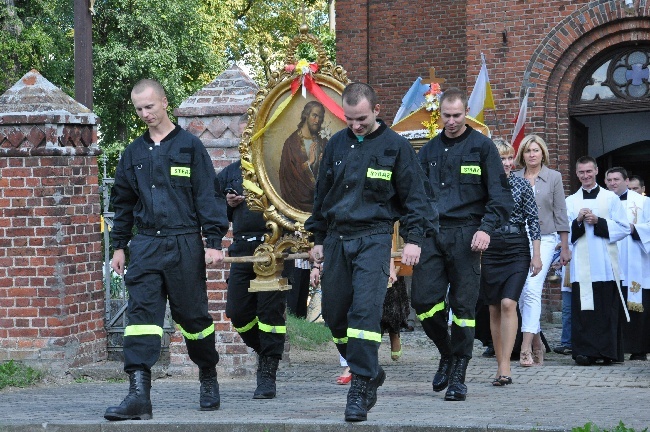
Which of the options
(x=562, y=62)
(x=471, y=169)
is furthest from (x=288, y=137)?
(x=562, y=62)

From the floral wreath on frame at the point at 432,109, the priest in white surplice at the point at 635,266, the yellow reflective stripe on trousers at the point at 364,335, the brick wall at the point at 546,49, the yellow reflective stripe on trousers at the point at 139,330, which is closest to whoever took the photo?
the yellow reflective stripe on trousers at the point at 364,335

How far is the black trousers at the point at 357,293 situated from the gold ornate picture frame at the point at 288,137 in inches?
55.4

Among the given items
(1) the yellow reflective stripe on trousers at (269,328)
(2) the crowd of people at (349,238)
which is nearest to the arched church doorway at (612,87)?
(2) the crowd of people at (349,238)

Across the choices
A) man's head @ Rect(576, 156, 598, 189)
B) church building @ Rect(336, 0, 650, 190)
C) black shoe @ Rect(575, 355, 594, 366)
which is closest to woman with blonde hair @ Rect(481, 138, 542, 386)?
man's head @ Rect(576, 156, 598, 189)

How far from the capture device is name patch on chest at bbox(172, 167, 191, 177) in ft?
24.9

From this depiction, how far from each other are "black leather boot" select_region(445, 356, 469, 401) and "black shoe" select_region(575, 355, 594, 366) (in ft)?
10.1

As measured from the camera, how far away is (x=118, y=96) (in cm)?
3306

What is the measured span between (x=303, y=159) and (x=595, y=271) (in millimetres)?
3696

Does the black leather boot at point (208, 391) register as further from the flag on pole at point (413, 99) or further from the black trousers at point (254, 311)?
the flag on pole at point (413, 99)

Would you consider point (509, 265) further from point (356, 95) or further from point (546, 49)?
point (546, 49)

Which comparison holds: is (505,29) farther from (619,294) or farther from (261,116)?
(261,116)

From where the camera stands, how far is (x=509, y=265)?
9.71 metres

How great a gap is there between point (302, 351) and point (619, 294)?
3521mm

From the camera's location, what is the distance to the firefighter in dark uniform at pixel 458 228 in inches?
327
